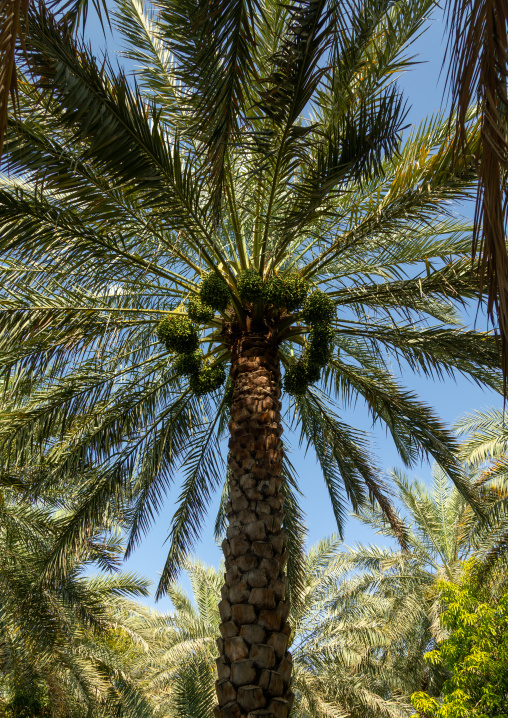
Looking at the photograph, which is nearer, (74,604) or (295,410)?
(295,410)

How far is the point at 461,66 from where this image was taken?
6.65 ft

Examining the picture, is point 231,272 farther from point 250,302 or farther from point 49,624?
point 49,624

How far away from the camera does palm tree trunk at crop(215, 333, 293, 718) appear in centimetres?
511

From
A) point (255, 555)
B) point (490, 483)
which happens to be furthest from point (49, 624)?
point (490, 483)

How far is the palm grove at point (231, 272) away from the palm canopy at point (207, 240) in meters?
0.03

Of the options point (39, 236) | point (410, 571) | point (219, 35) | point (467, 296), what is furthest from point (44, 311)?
point (410, 571)

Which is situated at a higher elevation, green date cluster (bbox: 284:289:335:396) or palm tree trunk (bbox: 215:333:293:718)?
green date cluster (bbox: 284:289:335:396)

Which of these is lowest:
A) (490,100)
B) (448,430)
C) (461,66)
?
(490,100)

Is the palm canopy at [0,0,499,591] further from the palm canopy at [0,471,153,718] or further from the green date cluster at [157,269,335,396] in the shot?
the palm canopy at [0,471,153,718]

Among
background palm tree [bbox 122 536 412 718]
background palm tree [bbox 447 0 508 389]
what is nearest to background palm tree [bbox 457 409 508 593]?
background palm tree [bbox 122 536 412 718]

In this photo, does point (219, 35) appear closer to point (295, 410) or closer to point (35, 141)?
point (35, 141)

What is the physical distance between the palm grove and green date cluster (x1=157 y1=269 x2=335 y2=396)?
0.07 ft

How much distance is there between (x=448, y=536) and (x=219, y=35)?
16636 millimetres

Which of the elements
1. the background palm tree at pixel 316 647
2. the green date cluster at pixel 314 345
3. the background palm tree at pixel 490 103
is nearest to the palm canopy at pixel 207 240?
the green date cluster at pixel 314 345
